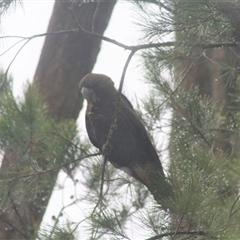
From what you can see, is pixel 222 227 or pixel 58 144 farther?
pixel 58 144

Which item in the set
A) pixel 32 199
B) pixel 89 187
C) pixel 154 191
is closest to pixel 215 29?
pixel 154 191

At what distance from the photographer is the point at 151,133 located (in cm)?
368

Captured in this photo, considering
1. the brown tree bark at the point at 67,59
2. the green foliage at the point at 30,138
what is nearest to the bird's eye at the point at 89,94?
the green foliage at the point at 30,138

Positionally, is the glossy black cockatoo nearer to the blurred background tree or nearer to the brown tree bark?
the blurred background tree

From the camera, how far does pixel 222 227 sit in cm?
217

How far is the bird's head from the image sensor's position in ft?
10.00

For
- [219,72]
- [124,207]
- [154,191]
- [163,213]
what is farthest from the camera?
[219,72]

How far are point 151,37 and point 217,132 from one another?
1.10 m

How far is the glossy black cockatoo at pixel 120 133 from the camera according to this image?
298 cm

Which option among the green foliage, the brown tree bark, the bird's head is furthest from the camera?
the brown tree bark

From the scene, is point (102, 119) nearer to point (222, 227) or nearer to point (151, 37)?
point (151, 37)

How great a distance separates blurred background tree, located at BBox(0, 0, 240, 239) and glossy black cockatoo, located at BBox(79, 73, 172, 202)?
0.09 m

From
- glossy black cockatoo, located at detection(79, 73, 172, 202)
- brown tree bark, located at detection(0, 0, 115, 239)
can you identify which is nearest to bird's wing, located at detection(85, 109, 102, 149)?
glossy black cockatoo, located at detection(79, 73, 172, 202)

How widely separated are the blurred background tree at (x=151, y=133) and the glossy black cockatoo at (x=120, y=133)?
94 mm
